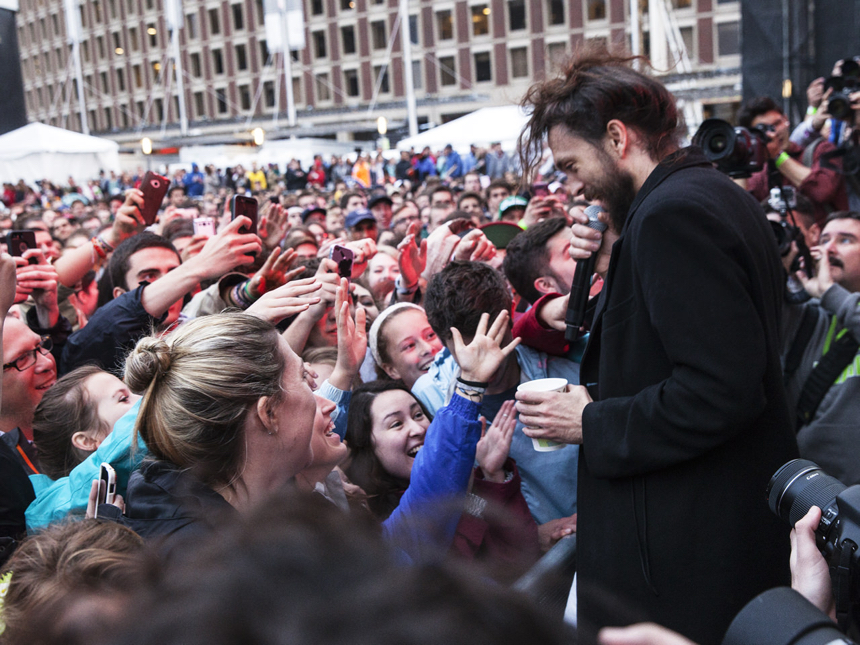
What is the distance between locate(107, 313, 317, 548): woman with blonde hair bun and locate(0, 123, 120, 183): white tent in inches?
965

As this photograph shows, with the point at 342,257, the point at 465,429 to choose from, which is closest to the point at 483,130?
the point at 342,257

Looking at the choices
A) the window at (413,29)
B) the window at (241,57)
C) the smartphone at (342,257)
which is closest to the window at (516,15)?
the window at (413,29)

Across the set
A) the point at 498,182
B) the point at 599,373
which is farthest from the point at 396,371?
the point at 498,182

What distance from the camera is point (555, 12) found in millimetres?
43312

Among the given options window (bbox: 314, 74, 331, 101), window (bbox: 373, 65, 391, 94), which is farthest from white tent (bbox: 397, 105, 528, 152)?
window (bbox: 314, 74, 331, 101)

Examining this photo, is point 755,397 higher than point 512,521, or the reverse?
point 512,521

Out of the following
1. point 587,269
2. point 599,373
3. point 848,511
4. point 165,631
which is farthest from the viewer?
point 587,269

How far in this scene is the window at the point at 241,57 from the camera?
51.2 metres

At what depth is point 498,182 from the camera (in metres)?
9.48

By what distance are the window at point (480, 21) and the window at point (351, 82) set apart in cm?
835

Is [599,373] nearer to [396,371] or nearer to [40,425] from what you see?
[396,371]

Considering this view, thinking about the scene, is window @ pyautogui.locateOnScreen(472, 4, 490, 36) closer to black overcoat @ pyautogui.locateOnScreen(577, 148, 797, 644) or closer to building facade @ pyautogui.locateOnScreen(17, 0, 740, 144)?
Result: building facade @ pyautogui.locateOnScreen(17, 0, 740, 144)

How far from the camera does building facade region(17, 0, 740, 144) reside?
4077 centimetres

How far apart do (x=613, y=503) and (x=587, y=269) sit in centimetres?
70
